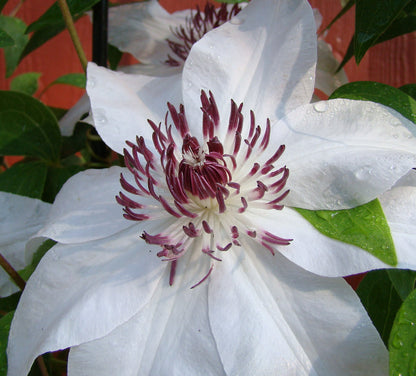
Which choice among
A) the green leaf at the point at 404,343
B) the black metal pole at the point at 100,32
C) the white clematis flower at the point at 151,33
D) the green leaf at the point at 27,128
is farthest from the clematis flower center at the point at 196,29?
the green leaf at the point at 404,343

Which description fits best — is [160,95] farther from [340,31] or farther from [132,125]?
[340,31]

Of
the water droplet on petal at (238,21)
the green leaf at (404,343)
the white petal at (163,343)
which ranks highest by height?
the water droplet on petal at (238,21)

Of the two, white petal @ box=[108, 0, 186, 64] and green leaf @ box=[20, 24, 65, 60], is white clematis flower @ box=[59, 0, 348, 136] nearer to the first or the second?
white petal @ box=[108, 0, 186, 64]

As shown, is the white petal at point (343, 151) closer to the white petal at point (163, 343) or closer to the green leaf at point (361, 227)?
the green leaf at point (361, 227)

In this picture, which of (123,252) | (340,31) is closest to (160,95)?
(123,252)

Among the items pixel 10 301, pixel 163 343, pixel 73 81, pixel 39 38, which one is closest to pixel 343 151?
pixel 163 343

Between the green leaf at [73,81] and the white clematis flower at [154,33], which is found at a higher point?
the white clematis flower at [154,33]
